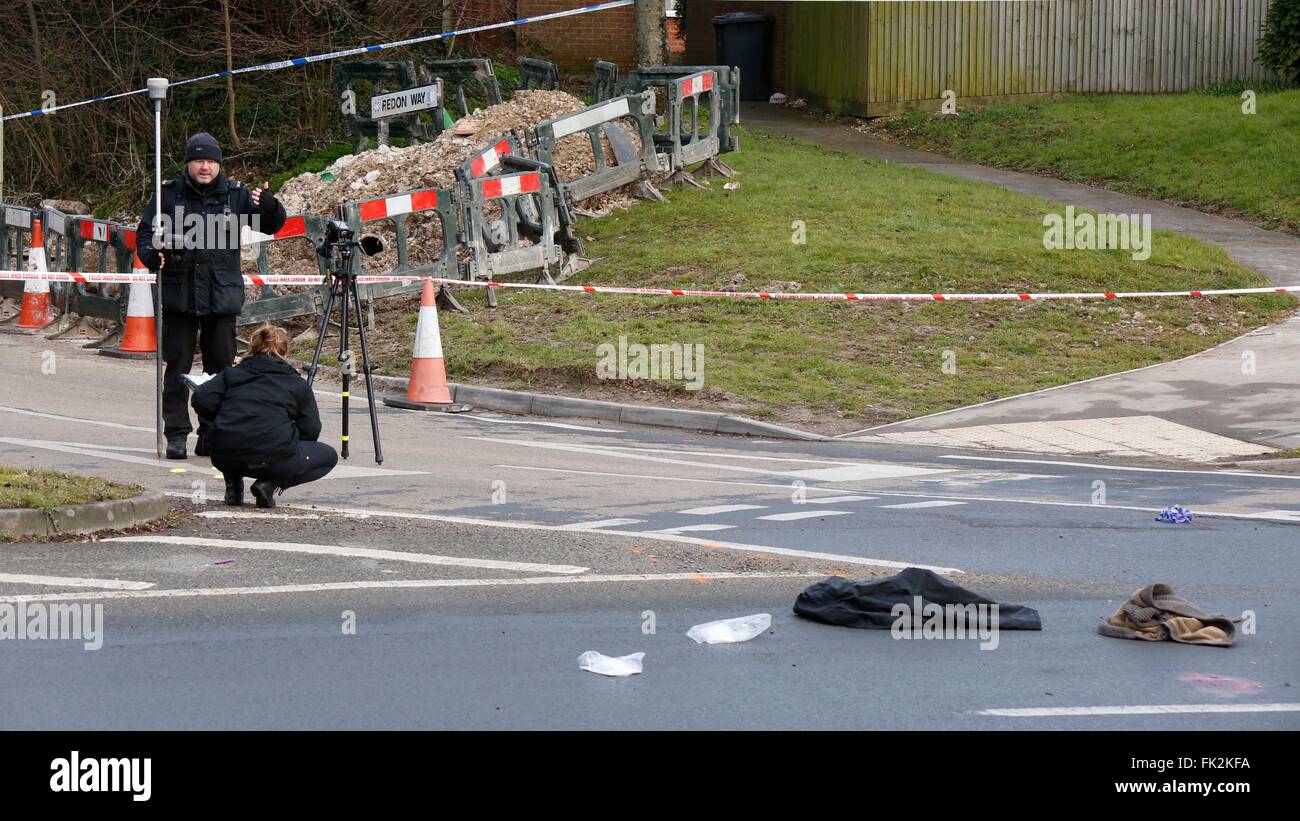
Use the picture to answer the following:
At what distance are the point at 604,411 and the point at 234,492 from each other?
530 centimetres

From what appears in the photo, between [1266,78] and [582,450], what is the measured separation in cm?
2101

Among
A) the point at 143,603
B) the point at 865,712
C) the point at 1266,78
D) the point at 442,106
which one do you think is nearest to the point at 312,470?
the point at 143,603

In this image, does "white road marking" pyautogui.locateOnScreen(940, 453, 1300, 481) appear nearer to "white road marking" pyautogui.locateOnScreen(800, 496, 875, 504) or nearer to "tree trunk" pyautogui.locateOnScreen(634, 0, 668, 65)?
"white road marking" pyautogui.locateOnScreen(800, 496, 875, 504)

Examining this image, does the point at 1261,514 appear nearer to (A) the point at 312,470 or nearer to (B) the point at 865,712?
(B) the point at 865,712

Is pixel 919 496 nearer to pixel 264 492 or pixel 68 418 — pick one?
pixel 264 492

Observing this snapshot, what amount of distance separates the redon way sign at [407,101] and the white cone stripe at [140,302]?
7949 millimetres

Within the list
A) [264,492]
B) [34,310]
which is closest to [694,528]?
[264,492]

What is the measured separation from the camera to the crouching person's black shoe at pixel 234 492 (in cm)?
988

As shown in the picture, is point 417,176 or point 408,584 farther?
point 417,176

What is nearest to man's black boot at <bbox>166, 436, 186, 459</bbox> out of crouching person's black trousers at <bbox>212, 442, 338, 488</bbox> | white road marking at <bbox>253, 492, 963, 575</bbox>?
white road marking at <bbox>253, 492, 963, 575</bbox>

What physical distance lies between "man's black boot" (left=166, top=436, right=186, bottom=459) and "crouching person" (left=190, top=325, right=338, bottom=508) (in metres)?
1.68
